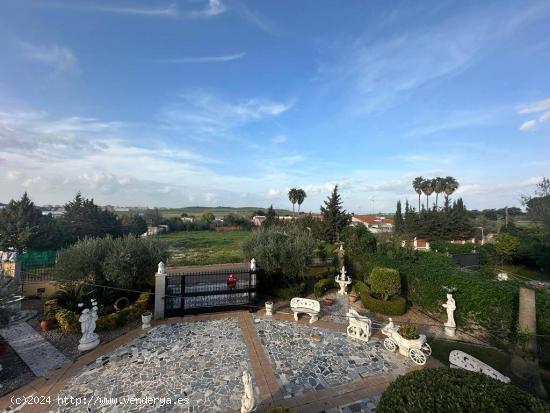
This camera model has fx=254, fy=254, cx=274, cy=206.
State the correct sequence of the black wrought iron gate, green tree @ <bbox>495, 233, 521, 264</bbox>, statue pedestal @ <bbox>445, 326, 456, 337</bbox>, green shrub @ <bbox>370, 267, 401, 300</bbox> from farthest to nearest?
green tree @ <bbox>495, 233, 521, 264</bbox> → green shrub @ <bbox>370, 267, 401, 300</bbox> → the black wrought iron gate → statue pedestal @ <bbox>445, 326, 456, 337</bbox>

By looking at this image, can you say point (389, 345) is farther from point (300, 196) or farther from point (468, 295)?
point (300, 196)

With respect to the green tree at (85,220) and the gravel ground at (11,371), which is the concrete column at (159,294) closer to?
the gravel ground at (11,371)

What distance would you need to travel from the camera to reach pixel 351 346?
8375mm

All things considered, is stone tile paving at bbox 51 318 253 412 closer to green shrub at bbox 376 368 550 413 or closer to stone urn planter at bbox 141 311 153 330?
stone urn planter at bbox 141 311 153 330

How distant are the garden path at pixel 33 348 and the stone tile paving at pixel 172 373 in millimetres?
1278

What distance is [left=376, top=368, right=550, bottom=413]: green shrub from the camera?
10.1ft

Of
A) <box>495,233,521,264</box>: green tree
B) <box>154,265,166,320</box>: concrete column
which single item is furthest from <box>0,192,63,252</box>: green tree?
<box>495,233,521,264</box>: green tree

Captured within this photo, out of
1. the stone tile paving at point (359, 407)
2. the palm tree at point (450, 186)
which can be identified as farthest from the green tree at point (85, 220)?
the palm tree at point (450, 186)

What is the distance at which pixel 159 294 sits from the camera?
10.3 metres

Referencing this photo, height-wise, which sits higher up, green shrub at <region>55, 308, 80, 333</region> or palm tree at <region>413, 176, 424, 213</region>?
palm tree at <region>413, 176, 424, 213</region>

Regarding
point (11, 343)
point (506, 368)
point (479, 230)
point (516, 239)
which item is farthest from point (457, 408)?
point (479, 230)

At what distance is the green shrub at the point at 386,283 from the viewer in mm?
11422

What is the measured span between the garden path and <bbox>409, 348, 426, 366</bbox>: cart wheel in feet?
33.5

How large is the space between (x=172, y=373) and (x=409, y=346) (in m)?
6.85
